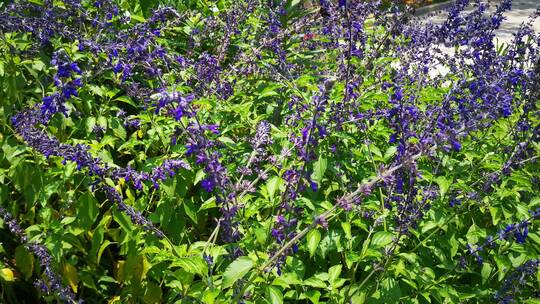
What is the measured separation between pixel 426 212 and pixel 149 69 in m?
1.73

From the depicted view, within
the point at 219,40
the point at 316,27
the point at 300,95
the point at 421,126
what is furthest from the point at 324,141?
the point at 316,27

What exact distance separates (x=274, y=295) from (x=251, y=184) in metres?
0.55

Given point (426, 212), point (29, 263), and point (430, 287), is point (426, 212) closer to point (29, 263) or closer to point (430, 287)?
point (430, 287)

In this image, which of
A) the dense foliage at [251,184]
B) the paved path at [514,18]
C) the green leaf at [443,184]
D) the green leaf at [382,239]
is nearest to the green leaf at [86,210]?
the dense foliage at [251,184]

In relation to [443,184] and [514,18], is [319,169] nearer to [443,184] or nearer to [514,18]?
[443,184]

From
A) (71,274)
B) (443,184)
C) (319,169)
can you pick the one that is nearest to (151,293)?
(71,274)

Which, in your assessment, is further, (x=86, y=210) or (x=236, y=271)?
(x=86, y=210)

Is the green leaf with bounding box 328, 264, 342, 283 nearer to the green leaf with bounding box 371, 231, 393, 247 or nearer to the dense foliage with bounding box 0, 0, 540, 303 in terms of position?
the dense foliage with bounding box 0, 0, 540, 303

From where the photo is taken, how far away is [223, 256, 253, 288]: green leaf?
2.17 meters

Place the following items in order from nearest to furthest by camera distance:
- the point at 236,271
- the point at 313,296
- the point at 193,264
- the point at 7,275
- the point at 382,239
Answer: the point at 236,271 → the point at 193,264 → the point at 313,296 → the point at 382,239 → the point at 7,275

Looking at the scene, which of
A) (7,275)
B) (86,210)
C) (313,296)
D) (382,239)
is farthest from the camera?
(7,275)

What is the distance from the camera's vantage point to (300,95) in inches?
130

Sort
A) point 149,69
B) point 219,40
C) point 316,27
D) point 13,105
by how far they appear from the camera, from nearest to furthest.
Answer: point 149,69, point 13,105, point 219,40, point 316,27

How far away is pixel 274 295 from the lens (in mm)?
2379
